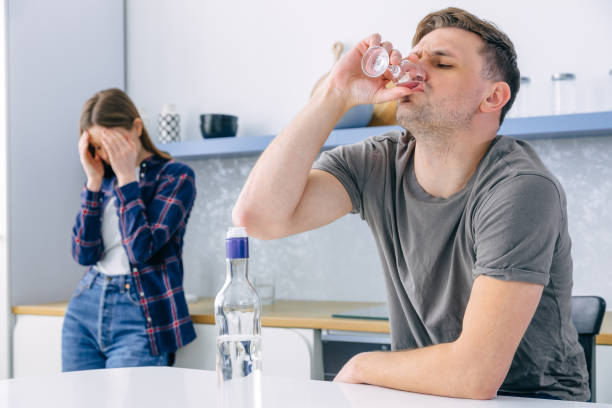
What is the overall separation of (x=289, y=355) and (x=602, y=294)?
1.22 meters

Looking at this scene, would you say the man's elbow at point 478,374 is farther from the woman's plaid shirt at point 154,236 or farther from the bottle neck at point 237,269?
the woman's plaid shirt at point 154,236

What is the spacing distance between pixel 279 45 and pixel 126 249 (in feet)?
4.50

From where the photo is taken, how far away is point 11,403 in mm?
1067

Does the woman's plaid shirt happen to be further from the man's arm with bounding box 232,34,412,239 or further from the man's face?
the man's face

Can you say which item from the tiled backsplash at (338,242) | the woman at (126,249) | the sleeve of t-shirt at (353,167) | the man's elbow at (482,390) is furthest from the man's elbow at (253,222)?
the tiled backsplash at (338,242)

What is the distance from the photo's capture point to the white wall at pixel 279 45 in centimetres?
260

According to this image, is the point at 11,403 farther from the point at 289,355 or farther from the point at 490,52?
the point at 289,355

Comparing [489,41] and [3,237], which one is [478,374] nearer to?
[489,41]

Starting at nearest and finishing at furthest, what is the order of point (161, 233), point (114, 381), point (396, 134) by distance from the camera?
point (114, 381) < point (396, 134) < point (161, 233)

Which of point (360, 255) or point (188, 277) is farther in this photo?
point (188, 277)

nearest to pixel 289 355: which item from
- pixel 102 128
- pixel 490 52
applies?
pixel 102 128

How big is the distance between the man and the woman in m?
0.95

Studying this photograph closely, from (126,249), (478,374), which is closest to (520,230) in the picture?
(478,374)

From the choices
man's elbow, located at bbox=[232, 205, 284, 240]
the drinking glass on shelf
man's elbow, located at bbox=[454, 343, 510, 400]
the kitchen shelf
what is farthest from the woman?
man's elbow, located at bbox=[454, 343, 510, 400]
